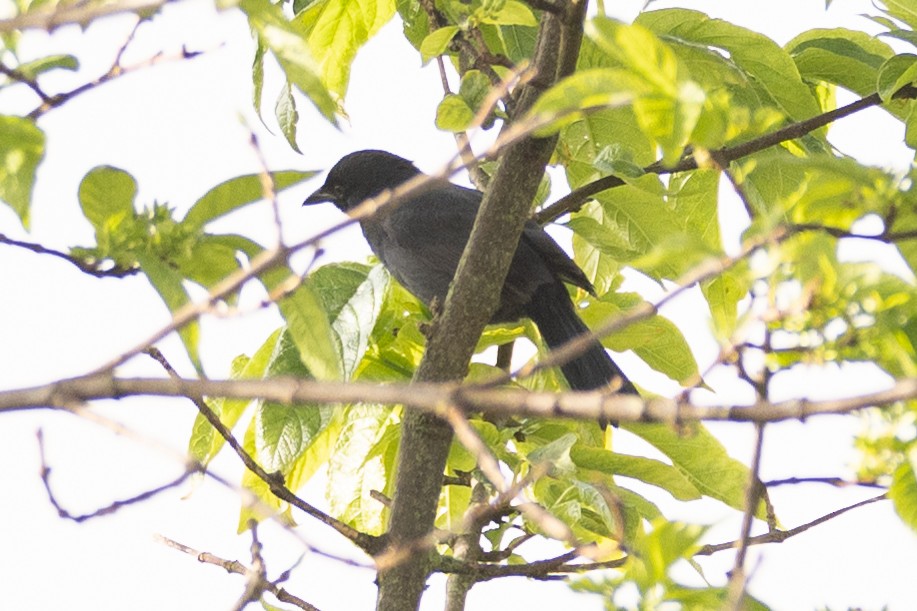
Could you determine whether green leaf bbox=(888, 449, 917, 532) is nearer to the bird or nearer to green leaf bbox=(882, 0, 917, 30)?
green leaf bbox=(882, 0, 917, 30)

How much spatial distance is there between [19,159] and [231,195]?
0.30 metres

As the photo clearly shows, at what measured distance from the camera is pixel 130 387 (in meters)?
1.27

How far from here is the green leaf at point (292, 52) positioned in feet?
4.84

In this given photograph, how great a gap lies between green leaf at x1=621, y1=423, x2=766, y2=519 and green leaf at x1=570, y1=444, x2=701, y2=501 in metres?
0.11

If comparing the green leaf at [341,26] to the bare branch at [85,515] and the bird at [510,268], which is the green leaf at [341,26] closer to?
the bird at [510,268]

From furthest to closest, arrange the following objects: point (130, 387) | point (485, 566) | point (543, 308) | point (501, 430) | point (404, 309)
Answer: point (543, 308) → point (404, 309) → point (501, 430) → point (485, 566) → point (130, 387)

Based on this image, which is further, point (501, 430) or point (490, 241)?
point (501, 430)

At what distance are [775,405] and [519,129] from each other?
42 cm

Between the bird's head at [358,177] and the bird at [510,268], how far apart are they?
2.32 feet

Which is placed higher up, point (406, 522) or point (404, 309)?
point (404, 309)

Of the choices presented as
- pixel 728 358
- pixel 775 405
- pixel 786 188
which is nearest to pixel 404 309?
pixel 786 188

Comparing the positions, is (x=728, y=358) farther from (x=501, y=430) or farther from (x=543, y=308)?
(x=543, y=308)

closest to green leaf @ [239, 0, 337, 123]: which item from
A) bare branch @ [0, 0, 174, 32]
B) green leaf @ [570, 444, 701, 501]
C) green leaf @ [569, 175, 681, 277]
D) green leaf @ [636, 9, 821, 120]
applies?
bare branch @ [0, 0, 174, 32]

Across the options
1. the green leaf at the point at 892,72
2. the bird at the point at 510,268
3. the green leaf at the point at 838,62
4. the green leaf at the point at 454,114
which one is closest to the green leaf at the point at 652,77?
the green leaf at the point at 454,114
